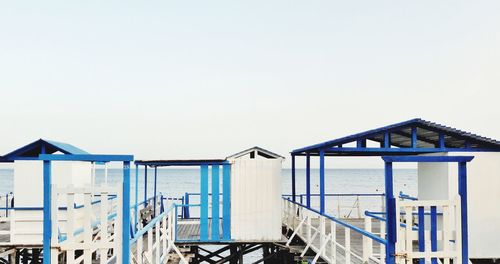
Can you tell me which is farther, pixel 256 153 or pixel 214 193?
pixel 256 153

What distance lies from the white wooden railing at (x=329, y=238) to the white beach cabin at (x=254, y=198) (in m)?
0.80

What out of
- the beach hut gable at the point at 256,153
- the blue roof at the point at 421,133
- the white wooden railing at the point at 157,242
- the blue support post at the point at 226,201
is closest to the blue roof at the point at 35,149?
the white wooden railing at the point at 157,242

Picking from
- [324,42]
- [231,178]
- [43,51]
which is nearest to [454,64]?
[324,42]

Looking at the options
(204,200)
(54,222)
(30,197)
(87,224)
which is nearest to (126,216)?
(87,224)

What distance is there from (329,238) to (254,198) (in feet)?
10.8

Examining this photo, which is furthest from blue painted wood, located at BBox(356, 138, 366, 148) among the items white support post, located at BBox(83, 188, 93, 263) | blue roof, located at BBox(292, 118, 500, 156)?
white support post, located at BBox(83, 188, 93, 263)

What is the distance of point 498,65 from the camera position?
2008 centimetres

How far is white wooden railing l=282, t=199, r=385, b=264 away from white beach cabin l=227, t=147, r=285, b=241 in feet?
2.64

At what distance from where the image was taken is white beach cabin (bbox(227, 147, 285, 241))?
44.3 feet

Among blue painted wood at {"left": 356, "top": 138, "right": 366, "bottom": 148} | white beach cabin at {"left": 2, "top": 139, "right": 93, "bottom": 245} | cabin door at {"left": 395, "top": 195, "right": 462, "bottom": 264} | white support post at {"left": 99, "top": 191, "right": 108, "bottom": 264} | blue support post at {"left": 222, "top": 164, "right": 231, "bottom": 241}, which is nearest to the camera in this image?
cabin door at {"left": 395, "top": 195, "right": 462, "bottom": 264}

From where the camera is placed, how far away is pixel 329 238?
35.1ft

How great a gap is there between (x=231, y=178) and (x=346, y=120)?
22389 millimetres

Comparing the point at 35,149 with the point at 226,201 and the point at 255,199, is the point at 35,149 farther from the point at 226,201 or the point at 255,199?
the point at 255,199

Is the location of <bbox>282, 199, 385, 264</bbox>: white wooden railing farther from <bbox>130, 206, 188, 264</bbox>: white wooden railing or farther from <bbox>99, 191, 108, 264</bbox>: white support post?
<bbox>99, 191, 108, 264</bbox>: white support post
